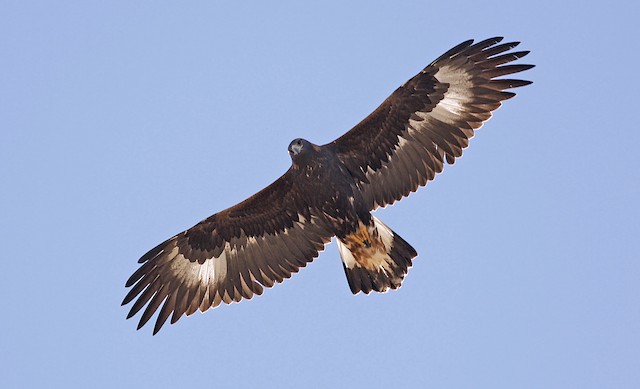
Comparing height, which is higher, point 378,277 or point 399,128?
point 399,128

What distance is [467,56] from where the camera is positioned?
15352 mm

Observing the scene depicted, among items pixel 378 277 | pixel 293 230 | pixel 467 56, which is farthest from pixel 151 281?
pixel 467 56

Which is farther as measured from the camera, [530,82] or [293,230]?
[293,230]

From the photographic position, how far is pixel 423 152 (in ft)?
51.0

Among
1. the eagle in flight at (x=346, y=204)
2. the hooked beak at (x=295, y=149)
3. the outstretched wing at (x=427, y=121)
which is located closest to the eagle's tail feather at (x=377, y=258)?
the eagle in flight at (x=346, y=204)

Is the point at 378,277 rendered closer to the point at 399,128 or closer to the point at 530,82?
the point at 399,128

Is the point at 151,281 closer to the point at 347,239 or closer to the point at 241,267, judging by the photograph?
the point at 241,267

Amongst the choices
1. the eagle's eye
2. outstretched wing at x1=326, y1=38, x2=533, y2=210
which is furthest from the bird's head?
outstretched wing at x1=326, y1=38, x2=533, y2=210

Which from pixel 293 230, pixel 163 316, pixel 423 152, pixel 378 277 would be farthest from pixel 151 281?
pixel 423 152

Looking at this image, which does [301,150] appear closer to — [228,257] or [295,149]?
[295,149]

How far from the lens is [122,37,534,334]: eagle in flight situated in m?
15.3

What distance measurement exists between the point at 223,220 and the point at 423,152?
3138 mm

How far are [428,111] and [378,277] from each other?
249 centimetres

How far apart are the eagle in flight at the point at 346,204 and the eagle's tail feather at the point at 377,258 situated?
0.01 m
